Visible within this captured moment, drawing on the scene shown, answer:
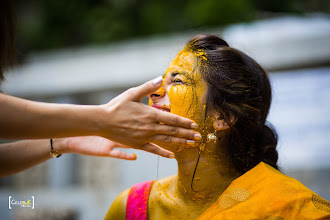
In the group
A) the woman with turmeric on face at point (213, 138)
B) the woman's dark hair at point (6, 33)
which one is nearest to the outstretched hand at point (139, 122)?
the woman with turmeric on face at point (213, 138)

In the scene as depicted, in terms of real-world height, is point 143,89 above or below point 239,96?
above

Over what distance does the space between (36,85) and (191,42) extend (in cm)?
571

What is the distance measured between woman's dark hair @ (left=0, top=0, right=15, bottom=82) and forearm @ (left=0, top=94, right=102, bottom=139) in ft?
1.22

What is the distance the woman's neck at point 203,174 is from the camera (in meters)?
1.86

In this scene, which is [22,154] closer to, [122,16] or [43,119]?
[43,119]

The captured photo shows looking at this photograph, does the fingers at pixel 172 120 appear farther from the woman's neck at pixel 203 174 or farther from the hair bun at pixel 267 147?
the hair bun at pixel 267 147

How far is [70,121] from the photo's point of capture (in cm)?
142

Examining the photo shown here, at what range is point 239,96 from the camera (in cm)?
187

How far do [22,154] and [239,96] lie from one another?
1.37 m

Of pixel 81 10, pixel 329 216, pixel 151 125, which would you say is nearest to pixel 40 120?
pixel 151 125

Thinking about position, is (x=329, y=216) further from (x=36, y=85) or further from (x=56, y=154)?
(x=36, y=85)

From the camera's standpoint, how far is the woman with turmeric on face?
5.99 feet

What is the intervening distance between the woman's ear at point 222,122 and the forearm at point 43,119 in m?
0.72

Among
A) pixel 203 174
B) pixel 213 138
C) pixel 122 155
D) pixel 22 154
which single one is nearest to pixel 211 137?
pixel 213 138
